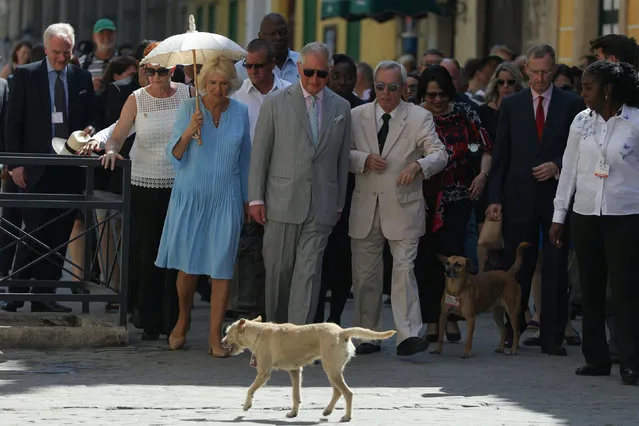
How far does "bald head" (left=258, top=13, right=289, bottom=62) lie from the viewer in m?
14.8

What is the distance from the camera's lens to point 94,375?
1146 cm

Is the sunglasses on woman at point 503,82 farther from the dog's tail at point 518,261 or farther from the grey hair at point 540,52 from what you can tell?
the dog's tail at point 518,261

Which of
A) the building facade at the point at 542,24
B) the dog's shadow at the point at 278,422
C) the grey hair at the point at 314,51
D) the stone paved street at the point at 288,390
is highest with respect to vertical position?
the building facade at the point at 542,24

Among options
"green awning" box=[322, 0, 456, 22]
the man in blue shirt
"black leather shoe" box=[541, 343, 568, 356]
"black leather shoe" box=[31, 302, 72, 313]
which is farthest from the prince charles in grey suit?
"green awning" box=[322, 0, 456, 22]

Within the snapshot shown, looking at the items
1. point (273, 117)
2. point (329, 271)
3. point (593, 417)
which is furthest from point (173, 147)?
point (593, 417)

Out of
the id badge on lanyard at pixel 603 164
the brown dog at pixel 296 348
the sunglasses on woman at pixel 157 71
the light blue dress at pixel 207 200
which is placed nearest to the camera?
the brown dog at pixel 296 348

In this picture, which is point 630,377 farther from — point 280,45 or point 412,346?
point 280,45

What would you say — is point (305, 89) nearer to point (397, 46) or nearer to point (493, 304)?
point (493, 304)

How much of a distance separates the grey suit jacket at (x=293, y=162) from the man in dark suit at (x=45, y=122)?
2.74 metres

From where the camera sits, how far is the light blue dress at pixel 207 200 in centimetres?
1259

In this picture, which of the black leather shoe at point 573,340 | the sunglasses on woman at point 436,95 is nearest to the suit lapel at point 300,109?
the sunglasses on woman at point 436,95

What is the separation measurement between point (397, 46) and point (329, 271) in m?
20.4

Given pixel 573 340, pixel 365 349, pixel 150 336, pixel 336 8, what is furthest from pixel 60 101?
Result: pixel 336 8

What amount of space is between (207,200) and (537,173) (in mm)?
2404
